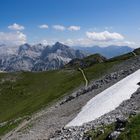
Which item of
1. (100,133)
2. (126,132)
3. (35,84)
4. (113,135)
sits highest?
(126,132)

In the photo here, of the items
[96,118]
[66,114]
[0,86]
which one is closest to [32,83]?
[0,86]

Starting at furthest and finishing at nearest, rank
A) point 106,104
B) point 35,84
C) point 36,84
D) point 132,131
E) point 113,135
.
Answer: point 35,84 → point 36,84 → point 106,104 → point 113,135 → point 132,131

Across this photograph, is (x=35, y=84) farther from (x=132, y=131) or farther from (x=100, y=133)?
(x=132, y=131)

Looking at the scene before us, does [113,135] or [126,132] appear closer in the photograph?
[126,132]

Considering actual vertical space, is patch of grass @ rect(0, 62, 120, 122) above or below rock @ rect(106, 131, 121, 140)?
below

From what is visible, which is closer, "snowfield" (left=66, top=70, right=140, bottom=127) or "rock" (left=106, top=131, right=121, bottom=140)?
"rock" (left=106, top=131, right=121, bottom=140)

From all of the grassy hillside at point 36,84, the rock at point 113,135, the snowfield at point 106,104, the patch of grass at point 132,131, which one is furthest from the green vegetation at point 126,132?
the grassy hillside at point 36,84

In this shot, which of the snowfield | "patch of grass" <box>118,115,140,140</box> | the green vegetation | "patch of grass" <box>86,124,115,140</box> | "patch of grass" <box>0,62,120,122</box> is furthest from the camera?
"patch of grass" <box>0,62,120,122</box>

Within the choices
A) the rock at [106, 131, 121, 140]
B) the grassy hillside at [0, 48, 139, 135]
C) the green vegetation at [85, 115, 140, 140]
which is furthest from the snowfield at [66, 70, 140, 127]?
the grassy hillside at [0, 48, 139, 135]

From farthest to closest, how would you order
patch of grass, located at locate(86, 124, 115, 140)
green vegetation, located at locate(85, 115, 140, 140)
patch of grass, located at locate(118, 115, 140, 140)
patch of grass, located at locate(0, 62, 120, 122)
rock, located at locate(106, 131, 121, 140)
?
patch of grass, located at locate(0, 62, 120, 122)
patch of grass, located at locate(86, 124, 115, 140)
rock, located at locate(106, 131, 121, 140)
green vegetation, located at locate(85, 115, 140, 140)
patch of grass, located at locate(118, 115, 140, 140)

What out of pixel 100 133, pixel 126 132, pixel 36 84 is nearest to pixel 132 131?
pixel 126 132

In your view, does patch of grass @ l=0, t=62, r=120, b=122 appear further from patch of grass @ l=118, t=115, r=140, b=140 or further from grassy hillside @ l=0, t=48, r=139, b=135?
patch of grass @ l=118, t=115, r=140, b=140

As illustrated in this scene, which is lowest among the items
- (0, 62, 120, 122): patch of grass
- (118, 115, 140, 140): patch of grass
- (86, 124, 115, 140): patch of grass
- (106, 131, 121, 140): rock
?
(0, 62, 120, 122): patch of grass

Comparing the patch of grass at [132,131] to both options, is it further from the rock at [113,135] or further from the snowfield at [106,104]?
the snowfield at [106,104]
